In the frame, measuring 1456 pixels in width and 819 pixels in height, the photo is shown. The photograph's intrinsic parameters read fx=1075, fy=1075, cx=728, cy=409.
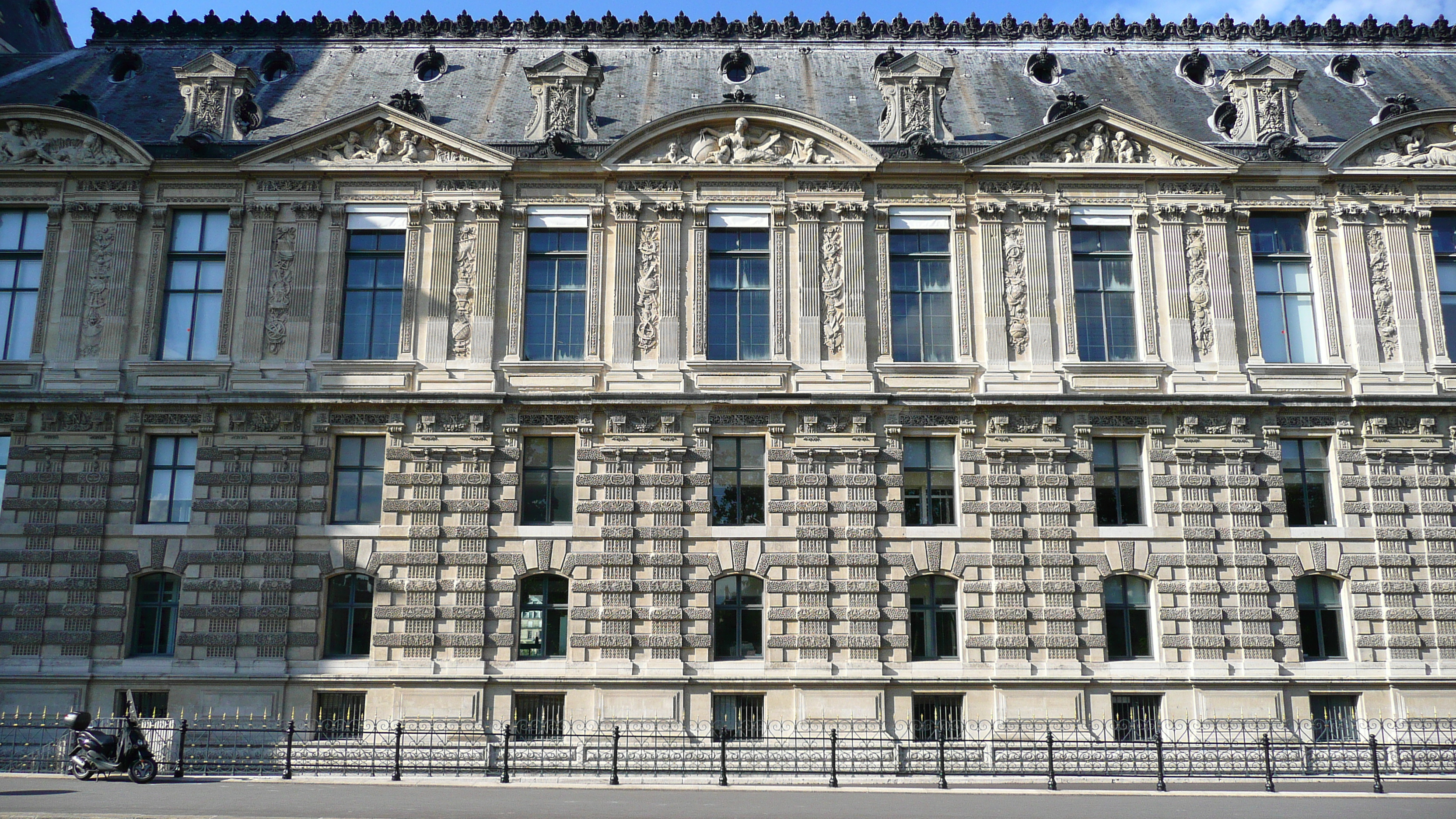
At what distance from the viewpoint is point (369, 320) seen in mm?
27078

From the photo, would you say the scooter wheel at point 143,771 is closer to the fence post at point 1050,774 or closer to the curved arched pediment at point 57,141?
the curved arched pediment at point 57,141

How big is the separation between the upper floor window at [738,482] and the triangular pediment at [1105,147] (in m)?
9.36

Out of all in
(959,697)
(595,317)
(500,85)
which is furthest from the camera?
(500,85)

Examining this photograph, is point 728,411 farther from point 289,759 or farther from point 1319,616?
point 1319,616

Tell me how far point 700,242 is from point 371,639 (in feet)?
41.0

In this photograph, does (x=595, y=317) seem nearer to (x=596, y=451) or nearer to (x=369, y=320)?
(x=596, y=451)

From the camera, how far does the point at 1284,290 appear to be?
27.7 meters

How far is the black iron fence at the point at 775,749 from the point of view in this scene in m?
21.3

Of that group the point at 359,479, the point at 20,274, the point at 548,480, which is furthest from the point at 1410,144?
the point at 20,274

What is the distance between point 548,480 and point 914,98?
13.9 meters

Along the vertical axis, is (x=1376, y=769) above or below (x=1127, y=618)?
below

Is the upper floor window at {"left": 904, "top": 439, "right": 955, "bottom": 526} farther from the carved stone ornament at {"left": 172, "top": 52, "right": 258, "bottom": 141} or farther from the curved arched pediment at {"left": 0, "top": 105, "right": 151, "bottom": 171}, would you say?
the curved arched pediment at {"left": 0, "top": 105, "right": 151, "bottom": 171}

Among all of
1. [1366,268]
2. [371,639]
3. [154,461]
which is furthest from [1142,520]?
[154,461]

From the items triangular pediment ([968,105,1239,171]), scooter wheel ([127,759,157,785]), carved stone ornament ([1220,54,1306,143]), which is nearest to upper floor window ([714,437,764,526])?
triangular pediment ([968,105,1239,171])
